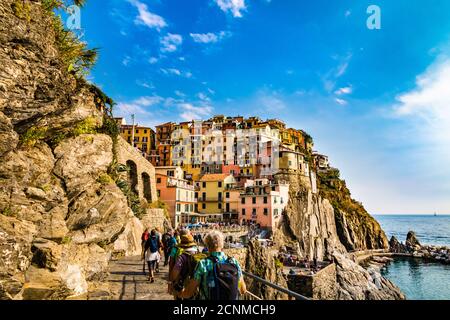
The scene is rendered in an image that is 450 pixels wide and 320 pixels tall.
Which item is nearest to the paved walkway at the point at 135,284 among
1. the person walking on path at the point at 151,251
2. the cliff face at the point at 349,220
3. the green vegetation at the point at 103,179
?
the person walking on path at the point at 151,251

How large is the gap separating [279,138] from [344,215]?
84.3 feet

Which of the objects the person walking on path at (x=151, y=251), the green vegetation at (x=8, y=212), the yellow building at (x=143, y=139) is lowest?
the person walking on path at (x=151, y=251)

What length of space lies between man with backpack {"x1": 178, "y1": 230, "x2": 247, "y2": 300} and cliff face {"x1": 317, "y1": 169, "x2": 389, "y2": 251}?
69881mm

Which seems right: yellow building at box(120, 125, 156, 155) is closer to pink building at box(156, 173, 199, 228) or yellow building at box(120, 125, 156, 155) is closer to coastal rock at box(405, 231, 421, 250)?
pink building at box(156, 173, 199, 228)

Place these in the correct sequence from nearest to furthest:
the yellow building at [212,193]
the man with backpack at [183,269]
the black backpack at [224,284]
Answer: the black backpack at [224,284] → the man with backpack at [183,269] → the yellow building at [212,193]

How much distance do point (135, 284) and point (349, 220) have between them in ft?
229

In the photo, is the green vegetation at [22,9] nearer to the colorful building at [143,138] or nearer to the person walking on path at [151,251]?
the person walking on path at [151,251]

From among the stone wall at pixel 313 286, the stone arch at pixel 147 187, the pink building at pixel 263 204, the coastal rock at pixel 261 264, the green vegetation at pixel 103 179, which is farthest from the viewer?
the pink building at pixel 263 204

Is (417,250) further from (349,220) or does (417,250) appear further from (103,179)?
(103,179)

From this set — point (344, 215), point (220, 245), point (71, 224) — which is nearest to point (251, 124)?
point (344, 215)

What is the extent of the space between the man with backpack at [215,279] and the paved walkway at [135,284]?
5600 mm

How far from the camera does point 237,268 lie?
400cm

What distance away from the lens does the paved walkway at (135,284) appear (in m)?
9.21

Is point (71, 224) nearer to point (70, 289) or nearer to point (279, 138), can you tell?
point (70, 289)
